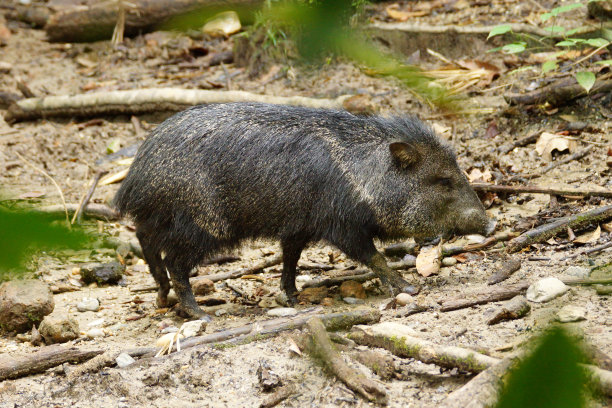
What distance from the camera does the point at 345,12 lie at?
0.83m

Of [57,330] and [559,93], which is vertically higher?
[559,93]

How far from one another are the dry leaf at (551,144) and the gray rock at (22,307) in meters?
3.81

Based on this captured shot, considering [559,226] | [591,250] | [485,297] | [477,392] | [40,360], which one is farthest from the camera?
[559,226]

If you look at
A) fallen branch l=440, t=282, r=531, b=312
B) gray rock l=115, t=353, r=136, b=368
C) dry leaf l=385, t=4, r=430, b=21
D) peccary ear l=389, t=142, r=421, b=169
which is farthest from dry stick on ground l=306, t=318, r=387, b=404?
dry leaf l=385, t=4, r=430, b=21

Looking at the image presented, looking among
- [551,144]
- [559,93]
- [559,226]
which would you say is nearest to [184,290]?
[559,226]

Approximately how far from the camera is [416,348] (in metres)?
3.20

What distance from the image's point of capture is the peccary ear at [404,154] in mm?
→ 4469

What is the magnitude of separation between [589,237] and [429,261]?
40.0 inches

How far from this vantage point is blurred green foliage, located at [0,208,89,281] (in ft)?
2.23

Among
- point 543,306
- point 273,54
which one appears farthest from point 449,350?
point 273,54

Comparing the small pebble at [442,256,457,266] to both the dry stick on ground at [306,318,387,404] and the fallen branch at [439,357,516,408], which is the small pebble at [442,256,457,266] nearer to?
the dry stick on ground at [306,318,387,404]

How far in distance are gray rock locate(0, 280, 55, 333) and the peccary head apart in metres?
2.09

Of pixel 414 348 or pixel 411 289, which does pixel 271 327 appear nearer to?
pixel 414 348

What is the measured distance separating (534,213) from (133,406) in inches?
129
